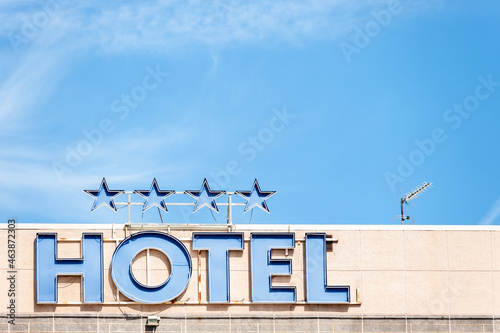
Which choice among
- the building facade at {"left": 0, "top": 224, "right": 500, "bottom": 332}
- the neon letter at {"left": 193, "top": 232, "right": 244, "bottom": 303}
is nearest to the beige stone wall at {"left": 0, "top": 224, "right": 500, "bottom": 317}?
the building facade at {"left": 0, "top": 224, "right": 500, "bottom": 332}

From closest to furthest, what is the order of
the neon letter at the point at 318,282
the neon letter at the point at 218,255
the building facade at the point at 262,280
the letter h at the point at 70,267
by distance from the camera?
the letter h at the point at 70,267 < the building facade at the point at 262,280 < the neon letter at the point at 218,255 < the neon letter at the point at 318,282

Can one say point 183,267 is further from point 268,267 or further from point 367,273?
point 367,273

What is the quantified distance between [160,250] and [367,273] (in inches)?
356

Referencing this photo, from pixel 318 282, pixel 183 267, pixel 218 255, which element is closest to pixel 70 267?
pixel 183 267

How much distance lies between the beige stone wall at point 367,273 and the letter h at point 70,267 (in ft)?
1.18

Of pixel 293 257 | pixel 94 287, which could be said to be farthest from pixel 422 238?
pixel 94 287

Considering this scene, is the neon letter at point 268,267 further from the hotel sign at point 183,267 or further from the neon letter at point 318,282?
the neon letter at point 318,282

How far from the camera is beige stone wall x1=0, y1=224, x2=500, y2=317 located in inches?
1531

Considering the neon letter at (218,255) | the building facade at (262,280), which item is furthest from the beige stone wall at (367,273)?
the neon letter at (218,255)

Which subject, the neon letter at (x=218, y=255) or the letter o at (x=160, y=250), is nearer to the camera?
the letter o at (x=160, y=250)

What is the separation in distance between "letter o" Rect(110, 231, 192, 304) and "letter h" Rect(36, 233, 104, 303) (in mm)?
734

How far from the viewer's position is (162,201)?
130 ft

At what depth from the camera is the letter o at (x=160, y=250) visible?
38750 millimetres

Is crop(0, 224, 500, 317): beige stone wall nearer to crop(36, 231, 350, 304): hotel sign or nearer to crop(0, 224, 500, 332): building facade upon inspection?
crop(0, 224, 500, 332): building facade
